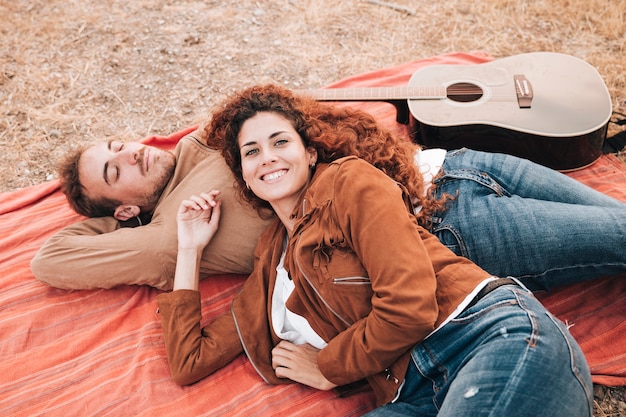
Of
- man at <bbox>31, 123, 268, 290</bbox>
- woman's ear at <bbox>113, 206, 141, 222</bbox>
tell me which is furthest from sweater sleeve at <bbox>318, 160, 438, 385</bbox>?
woman's ear at <bbox>113, 206, 141, 222</bbox>

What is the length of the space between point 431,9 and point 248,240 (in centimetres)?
338

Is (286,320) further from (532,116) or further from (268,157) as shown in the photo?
(532,116)

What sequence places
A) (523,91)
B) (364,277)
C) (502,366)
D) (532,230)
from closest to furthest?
1. (502,366)
2. (364,277)
3. (532,230)
4. (523,91)

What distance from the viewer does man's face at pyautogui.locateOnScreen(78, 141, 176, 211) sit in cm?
264

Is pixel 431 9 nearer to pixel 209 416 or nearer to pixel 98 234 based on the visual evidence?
pixel 98 234

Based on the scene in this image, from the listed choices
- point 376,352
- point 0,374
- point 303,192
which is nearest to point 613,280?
point 376,352

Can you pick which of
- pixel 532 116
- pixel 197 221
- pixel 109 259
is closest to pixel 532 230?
pixel 532 116

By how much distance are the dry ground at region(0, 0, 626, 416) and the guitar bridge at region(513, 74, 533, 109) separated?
116 centimetres

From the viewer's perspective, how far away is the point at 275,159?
7.00ft

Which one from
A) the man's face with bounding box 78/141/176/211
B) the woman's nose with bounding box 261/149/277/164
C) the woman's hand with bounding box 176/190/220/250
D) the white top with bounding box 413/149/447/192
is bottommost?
the woman's hand with bounding box 176/190/220/250

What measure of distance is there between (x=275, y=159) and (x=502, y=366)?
1.18 m

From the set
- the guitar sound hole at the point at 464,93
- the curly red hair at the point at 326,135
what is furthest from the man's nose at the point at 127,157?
the guitar sound hole at the point at 464,93

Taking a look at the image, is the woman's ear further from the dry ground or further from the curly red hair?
the dry ground

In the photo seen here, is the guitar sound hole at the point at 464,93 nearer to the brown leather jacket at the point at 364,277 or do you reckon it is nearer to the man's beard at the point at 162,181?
the brown leather jacket at the point at 364,277
